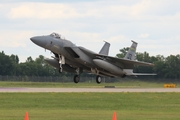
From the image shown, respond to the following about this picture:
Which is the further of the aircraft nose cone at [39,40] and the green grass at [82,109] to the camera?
the aircraft nose cone at [39,40]

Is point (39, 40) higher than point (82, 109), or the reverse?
point (39, 40)

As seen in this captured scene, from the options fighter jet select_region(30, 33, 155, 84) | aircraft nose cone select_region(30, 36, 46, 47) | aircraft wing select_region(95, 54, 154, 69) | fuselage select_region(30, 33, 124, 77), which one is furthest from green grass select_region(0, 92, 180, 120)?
aircraft wing select_region(95, 54, 154, 69)

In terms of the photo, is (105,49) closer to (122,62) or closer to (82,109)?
(122,62)

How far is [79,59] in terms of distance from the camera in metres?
35.2

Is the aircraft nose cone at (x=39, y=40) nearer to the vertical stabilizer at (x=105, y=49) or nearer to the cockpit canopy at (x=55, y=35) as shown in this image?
the cockpit canopy at (x=55, y=35)

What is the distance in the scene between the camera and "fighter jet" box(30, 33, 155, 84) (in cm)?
3294

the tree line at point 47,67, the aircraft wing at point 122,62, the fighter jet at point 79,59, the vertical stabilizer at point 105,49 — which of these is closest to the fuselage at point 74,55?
the fighter jet at point 79,59

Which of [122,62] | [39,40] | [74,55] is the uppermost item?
[39,40]

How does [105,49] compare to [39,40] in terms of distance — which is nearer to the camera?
[39,40]

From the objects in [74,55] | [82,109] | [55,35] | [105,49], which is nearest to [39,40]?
[55,35]

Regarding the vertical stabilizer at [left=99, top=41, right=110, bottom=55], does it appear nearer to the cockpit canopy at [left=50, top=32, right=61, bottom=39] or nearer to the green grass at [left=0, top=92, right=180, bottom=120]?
the cockpit canopy at [left=50, top=32, right=61, bottom=39]

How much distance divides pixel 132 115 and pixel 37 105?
5049 mm

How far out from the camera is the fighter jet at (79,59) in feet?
108

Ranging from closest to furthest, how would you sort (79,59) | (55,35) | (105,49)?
(55,35)
(79,59)
(105,49)
